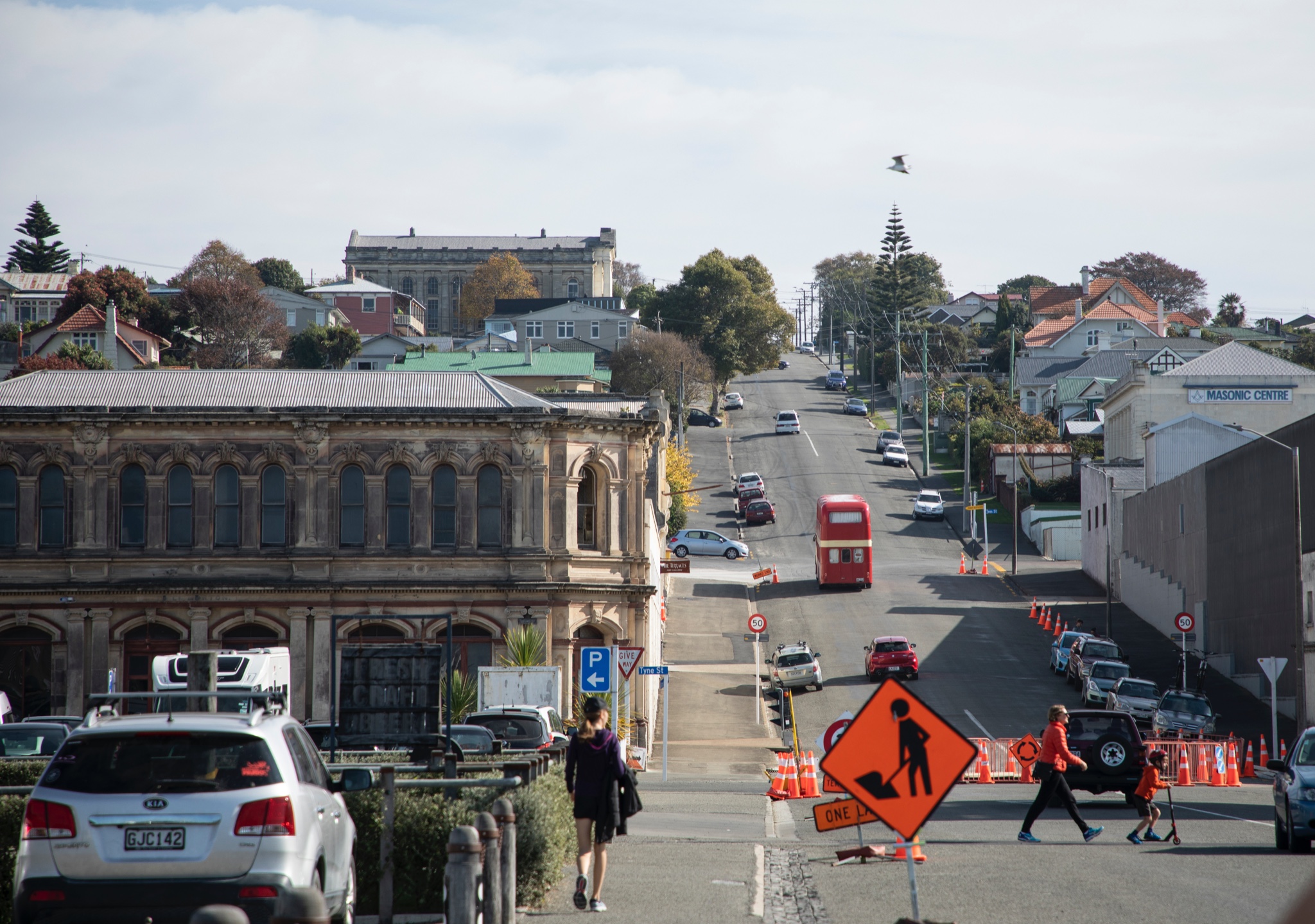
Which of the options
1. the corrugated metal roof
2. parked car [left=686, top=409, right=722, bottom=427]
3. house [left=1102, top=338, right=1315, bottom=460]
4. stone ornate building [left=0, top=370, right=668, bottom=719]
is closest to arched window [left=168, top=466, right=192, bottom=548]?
stone ornate building [left=0, top=370, right=668, bottom=719]

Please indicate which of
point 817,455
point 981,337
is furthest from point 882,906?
point 981,337

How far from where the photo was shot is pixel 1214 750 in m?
30.1

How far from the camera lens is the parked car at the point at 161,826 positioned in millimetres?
9516

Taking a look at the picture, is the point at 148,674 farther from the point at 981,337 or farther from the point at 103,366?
the point at 981,337

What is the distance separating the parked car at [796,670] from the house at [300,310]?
81.6 meters

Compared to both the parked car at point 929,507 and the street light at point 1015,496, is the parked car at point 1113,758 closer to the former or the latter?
the street light at point 1015,496

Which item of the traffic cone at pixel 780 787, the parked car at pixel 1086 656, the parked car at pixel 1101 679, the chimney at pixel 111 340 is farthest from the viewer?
the chimney at pixel 111 340

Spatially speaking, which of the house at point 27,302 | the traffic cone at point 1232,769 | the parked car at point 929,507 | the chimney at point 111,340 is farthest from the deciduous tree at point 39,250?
the traffic cone at point 1232,769

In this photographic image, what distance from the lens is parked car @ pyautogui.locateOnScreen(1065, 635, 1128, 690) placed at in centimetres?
4384

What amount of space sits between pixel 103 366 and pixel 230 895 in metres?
75.4

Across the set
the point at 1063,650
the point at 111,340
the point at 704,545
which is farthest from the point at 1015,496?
the point at 111,340

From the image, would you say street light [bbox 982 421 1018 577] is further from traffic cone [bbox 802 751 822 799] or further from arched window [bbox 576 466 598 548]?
traffic cone [bbox 802 751 822 799]

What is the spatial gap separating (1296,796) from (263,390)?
99.7 feet

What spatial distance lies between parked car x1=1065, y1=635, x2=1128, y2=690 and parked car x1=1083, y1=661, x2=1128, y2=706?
2.14m
